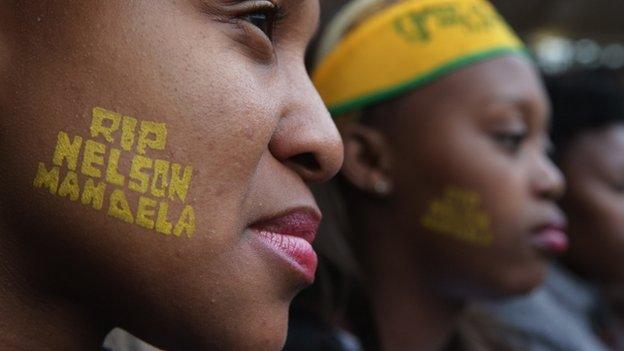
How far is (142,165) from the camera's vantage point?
1.18m

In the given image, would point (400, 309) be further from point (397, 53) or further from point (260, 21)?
point (260, 21)

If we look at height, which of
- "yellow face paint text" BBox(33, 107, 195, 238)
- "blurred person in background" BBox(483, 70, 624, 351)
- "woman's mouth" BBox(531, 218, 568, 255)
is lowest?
"blurred person in background" BBox(483, 70, 624, 351)

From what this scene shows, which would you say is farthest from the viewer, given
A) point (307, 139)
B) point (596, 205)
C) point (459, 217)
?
point (596, 205)

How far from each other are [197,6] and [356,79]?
1.23 meters

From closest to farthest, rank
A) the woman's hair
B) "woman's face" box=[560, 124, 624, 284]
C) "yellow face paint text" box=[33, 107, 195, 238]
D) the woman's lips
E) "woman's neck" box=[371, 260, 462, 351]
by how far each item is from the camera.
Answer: "yellow face paint text" box=[33, 107, 195, 238]
the woman's lips
"woman's neck" box=[371, 260, 462, 351]
"woman's face" box=[560, 124, 624, 284]
the woman's hair

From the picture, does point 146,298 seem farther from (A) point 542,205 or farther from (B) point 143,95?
(A) point 542,205

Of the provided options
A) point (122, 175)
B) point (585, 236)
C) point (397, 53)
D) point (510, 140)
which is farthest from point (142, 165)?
point (585, 236)

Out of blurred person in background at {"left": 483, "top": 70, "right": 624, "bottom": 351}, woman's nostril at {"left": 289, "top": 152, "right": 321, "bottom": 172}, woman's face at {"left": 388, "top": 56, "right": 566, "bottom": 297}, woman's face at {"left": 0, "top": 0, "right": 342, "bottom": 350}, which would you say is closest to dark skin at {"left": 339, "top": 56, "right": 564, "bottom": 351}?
woman's face at {"left": 388, "top": 56, "right": 566, "bottom": 297}

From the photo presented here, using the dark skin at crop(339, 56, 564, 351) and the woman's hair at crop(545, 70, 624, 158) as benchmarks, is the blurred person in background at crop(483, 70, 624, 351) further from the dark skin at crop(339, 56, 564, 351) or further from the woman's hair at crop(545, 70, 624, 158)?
the dark skin at crop(339, 56, 564, 351)

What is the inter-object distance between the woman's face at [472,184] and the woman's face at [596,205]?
0.97 metres

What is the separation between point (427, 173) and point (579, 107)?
1584 millimetres

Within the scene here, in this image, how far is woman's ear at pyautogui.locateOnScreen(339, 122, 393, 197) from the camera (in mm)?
2414

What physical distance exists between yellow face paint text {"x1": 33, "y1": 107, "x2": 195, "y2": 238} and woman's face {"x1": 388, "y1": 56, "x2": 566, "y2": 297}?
4.19ft

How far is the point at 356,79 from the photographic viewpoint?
2.44 meters
